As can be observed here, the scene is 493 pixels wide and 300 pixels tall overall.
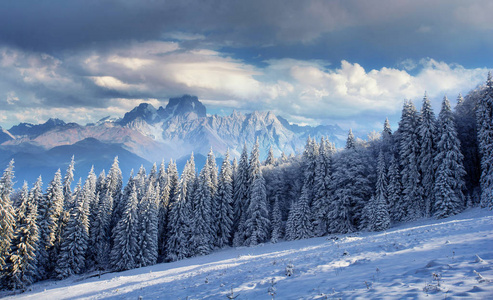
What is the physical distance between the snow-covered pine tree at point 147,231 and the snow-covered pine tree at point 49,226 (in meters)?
14.3

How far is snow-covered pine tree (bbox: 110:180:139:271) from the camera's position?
47719 millimetres

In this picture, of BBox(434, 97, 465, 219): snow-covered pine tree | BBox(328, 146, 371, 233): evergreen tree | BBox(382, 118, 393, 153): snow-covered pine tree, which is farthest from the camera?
BBox(382, 118, 393, 153): snow-covered pine tree

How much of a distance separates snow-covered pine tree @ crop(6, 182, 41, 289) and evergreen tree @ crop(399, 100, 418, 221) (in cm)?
5801

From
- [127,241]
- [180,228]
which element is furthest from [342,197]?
[127,241]

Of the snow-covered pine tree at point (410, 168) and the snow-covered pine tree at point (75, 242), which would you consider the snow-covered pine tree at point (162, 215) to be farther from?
the snow-covered pine tree at point (410, 168)

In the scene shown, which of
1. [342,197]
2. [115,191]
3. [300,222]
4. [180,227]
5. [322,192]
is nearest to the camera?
[342,197]

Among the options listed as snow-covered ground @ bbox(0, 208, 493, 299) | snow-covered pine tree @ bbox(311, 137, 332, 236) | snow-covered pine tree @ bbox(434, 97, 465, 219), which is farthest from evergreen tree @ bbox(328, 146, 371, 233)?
snow-covered ground @ bbox(0, 208, 493, 299)

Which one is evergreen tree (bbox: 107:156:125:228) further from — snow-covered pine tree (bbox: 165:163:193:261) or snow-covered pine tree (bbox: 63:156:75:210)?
snow-covered pine tree (bbox: 165:163:193:261)

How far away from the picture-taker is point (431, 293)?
305 inches

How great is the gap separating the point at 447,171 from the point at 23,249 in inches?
2499

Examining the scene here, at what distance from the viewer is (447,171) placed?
38.7m

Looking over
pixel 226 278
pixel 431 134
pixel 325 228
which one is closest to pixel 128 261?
pixel 325 228

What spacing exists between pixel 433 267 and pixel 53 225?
57255 mm

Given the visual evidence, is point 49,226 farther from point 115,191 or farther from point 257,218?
point 257,218
